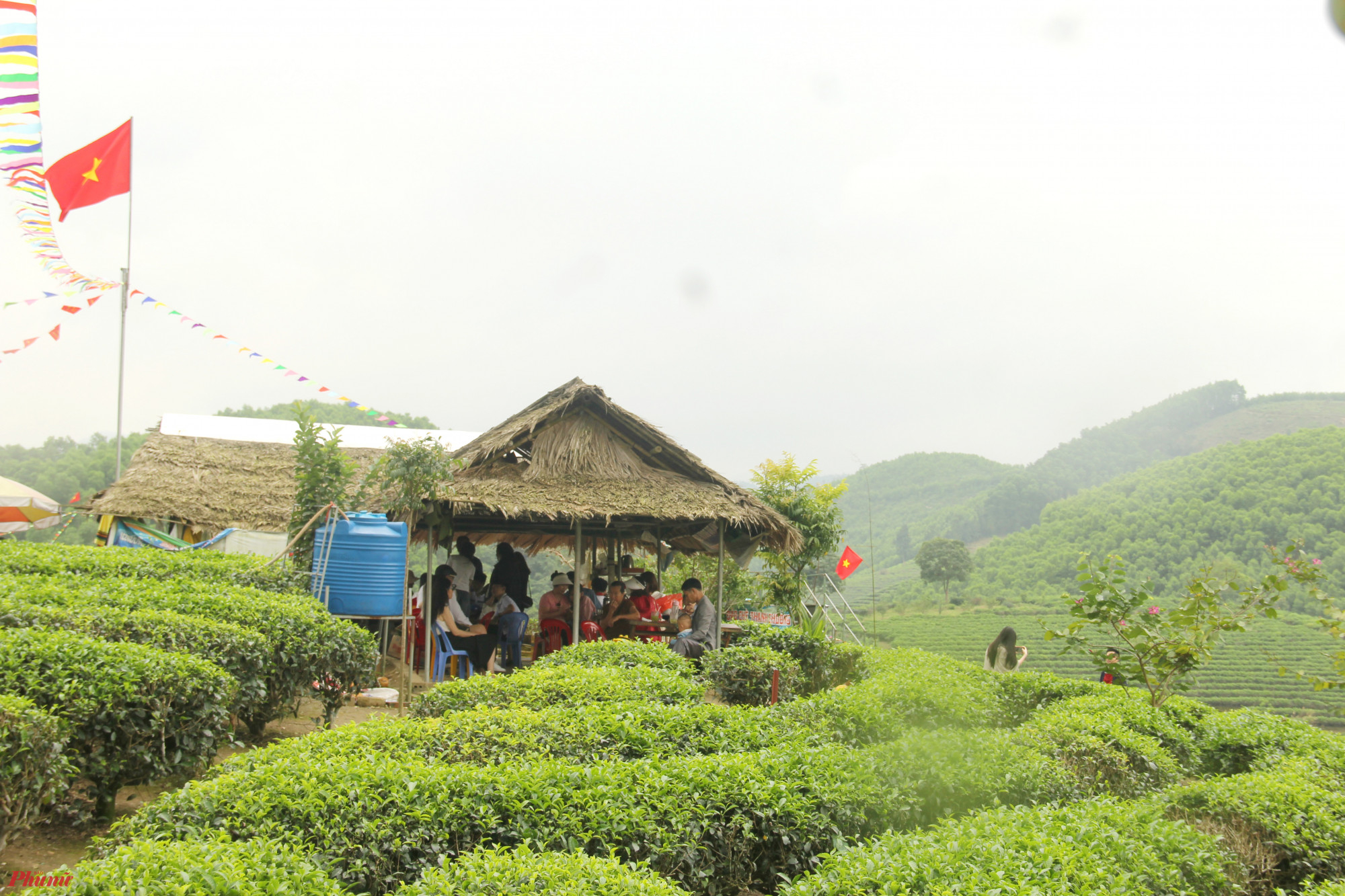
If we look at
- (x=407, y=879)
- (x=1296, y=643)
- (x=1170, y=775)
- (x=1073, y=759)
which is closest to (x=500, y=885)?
(x=407, y=879)

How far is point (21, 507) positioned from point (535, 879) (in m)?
16.4

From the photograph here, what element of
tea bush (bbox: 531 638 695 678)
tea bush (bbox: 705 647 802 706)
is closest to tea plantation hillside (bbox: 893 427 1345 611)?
tea bush (bbox: 705 647 802 706)

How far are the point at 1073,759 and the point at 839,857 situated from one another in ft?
9.53

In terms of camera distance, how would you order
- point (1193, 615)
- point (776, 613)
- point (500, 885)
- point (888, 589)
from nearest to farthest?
point (500, 885) < point (1193, 615) < point (776, 613) < point (888, 589)

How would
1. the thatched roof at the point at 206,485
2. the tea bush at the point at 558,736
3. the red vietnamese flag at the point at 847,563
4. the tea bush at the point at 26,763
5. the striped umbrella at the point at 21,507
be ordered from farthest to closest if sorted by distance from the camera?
the red vietnamese flag at the point at 847,563 → the striped umbrella at the point at 21,507 → the thatched roof at the point at 206,485 → the tea bush at the point at 558,736 → the tea bush at the point at 26,763

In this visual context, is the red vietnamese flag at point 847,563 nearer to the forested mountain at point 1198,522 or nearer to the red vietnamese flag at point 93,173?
the red vietnamese flag at point 93,173

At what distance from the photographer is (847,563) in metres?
17.5

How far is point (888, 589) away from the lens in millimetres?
61188

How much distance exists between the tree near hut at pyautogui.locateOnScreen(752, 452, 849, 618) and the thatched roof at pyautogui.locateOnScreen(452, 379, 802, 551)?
8433 mm

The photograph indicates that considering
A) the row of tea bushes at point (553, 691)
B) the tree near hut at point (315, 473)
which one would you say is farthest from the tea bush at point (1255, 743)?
the tree near hut at point (315, 473)

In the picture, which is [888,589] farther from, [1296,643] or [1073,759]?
[1073,759]

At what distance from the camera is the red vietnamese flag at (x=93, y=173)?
1340 cm

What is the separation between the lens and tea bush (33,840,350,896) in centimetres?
224

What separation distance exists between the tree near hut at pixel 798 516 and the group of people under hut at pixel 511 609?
8.57 meters
